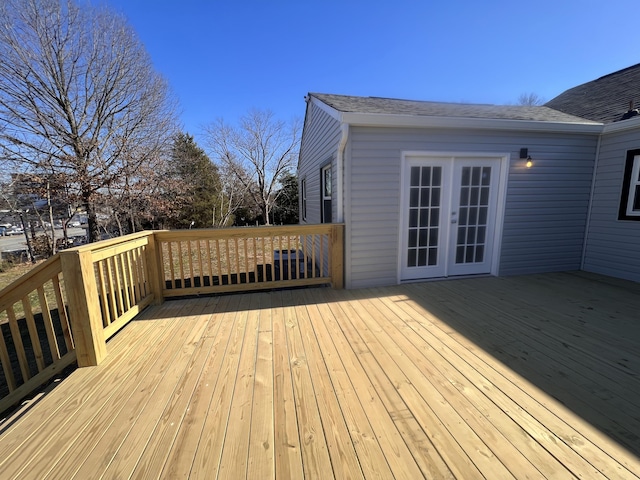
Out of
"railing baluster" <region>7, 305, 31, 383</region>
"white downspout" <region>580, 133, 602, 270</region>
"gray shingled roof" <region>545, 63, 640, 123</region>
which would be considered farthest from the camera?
"gray shingled roof" <region>545, 63, 640, 123</region>

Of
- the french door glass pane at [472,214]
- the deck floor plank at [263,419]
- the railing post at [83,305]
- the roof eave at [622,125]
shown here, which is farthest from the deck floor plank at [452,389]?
the roof eave at [622,125]

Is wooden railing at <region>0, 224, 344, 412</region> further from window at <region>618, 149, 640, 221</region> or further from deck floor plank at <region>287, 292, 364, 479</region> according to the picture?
window at <region>618, 149, 640, 221</region>

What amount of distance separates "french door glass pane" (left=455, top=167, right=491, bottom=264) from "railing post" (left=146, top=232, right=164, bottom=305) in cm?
433

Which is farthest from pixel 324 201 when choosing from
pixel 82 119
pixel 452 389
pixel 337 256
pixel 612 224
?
pixel 82 119

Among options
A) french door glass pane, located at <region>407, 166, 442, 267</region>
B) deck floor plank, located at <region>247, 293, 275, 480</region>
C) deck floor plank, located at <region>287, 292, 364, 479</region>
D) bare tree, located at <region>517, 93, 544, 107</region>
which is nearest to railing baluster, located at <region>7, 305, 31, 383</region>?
deck floor plank, located at <region>247, 293, 275, 480</region>

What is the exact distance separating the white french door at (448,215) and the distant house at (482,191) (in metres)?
0.02

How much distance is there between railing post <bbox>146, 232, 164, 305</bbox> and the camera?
3418mm

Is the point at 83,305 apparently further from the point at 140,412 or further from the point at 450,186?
the point at 450,186

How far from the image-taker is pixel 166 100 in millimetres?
10641

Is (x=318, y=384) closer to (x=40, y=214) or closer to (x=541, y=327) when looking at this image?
(x=541, y=327)

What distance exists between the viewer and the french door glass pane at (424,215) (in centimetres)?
400

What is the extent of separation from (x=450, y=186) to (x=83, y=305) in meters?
4.47

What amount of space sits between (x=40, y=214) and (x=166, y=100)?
5.90 meters

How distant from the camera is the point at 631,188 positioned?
13.3 feet
